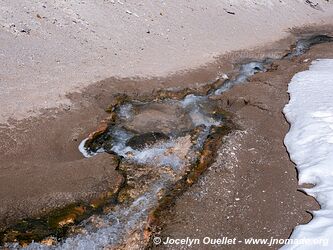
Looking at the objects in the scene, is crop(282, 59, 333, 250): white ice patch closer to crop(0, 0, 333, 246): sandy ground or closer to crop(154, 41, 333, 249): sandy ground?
crop(154, 41, 333, 249): sandy ground

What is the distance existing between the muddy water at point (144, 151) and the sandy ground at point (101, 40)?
1784mm

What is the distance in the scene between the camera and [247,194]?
8781mm

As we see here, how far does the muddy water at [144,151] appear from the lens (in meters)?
7.55

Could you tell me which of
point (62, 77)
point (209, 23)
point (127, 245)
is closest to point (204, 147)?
point (127, 245)

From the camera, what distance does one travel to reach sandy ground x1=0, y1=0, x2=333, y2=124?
1204cm

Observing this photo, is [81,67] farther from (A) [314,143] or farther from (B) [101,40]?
(A) [314,143]

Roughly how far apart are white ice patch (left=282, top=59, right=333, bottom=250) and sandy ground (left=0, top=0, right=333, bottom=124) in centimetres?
415

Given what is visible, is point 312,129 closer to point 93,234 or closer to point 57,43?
point 93,234

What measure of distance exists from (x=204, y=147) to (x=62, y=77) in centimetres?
527

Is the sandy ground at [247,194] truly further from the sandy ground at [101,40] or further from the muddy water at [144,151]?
the sandy ground at [101,40]

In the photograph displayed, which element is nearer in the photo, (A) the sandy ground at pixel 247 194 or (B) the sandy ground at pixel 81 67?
(A) the sandy ground at pixel 247 194

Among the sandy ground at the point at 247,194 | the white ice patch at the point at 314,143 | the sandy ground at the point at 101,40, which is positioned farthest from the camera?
the sandy ground at the point at 101,40

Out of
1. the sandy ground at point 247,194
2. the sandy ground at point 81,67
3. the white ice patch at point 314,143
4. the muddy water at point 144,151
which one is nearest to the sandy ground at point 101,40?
the sandy ground at point 81,67

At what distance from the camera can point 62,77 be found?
12.7m
